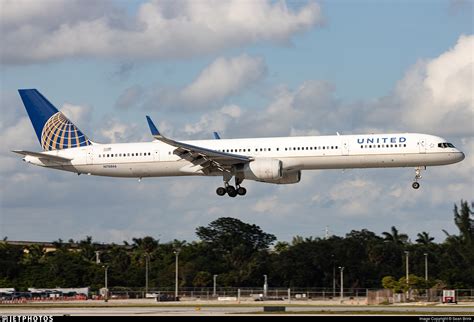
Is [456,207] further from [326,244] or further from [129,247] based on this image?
[129,247]

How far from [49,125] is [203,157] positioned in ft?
55.4

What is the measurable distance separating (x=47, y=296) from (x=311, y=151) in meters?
50.5

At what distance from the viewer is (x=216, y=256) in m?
146

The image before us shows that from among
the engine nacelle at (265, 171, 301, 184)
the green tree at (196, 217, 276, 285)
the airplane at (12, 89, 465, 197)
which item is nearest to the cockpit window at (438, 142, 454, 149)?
the airplane at (12, 89, 465, 197)

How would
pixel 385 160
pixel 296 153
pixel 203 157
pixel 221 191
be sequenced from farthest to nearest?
pixel 221 191, pixel 203 157, pixel 296 153, pixel 385 160

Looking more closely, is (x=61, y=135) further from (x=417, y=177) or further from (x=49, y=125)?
(x=417, y=177)

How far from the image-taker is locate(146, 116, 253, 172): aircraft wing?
7256cm

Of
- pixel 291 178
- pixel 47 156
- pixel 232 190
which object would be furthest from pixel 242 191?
pixel 47 156

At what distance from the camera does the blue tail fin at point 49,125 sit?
3216 inches

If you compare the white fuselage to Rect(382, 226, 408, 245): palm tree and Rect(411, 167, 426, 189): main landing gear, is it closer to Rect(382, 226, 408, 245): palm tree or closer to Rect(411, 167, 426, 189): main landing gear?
Rect(411, 167, 426, 189): main landing gear

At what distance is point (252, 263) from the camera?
138 meters

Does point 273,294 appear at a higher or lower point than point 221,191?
lower

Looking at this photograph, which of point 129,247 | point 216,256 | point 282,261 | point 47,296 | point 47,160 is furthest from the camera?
point 129,247

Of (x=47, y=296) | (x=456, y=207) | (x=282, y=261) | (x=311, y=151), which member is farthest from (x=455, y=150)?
(x=456, y=207)
